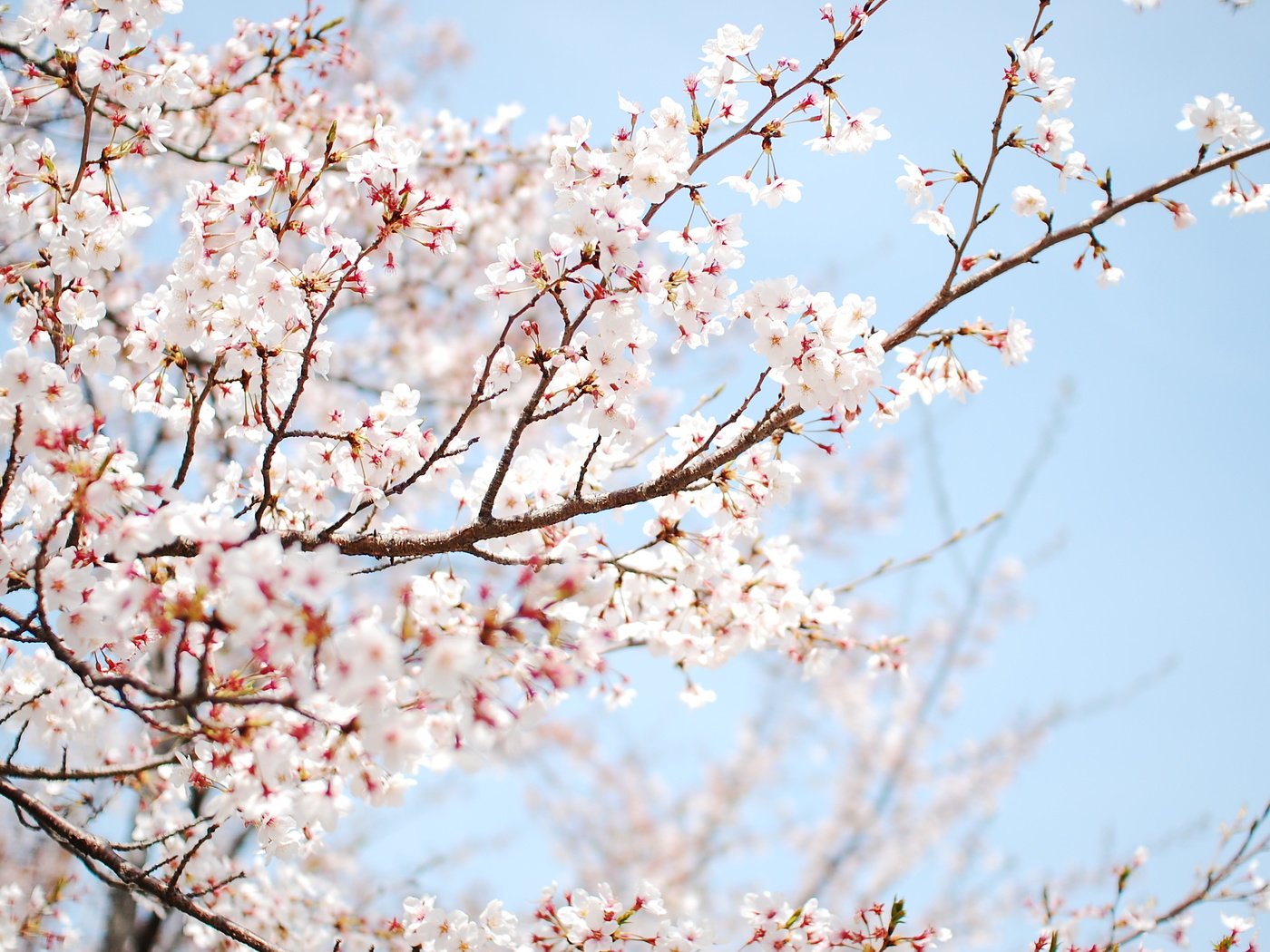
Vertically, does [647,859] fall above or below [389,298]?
below

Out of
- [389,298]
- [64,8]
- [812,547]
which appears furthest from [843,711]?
[64,8]

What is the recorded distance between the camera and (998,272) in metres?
2.46

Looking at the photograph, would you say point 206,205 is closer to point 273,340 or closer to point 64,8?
point 273,340

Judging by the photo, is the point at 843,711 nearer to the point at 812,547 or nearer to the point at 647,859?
the point at 812,547

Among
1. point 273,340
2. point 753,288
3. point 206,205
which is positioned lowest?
point 753,288

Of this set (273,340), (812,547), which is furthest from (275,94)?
(812,547)

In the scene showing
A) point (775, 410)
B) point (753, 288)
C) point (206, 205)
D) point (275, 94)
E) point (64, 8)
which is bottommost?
point (775, 410)

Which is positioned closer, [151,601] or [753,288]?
[151,601]

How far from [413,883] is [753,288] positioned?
3.69 meters

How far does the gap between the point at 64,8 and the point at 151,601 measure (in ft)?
7.00

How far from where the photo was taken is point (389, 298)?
21.8 ft

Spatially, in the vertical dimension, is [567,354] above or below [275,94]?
below

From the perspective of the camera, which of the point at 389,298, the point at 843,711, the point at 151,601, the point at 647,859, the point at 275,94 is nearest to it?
the point at 151,601

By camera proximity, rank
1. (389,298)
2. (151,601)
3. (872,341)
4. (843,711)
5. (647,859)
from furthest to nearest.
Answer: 1. (843,711)
2. (647,859)
3. (389,298)
4. (872,341)
5. (151,601)
